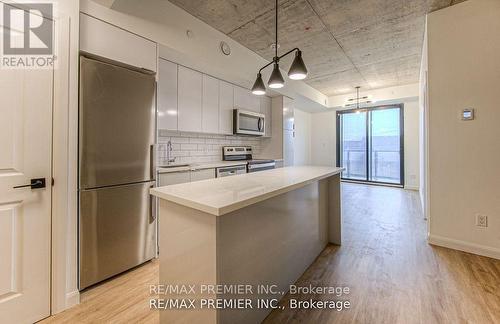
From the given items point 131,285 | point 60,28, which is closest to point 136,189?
point 131,285

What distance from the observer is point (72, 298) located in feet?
5.45

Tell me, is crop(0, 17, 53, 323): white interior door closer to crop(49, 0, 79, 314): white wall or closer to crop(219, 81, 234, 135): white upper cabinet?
crop(49, 0, 79, 314): white wall

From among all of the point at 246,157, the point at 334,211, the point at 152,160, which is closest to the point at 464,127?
the point at 334,211

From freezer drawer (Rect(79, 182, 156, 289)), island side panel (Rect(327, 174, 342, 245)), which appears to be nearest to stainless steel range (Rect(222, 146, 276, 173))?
island side panel (Rect(327, 174, 342, 245))

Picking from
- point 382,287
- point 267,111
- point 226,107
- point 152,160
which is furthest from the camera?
point 267,111

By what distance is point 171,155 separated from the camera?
3205mm

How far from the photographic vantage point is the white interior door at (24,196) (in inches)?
55.6

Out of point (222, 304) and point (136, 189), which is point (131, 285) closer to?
point (136, 189)

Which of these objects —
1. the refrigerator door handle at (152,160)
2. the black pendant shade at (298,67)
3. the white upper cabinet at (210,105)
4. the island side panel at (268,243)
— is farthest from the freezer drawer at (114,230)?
the black pendant shade at (298,67)

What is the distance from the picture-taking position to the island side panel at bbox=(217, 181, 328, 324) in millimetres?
1229

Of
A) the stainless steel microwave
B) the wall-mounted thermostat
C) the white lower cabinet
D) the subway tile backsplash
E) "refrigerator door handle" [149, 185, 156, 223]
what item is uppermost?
the stainless steel microwave
